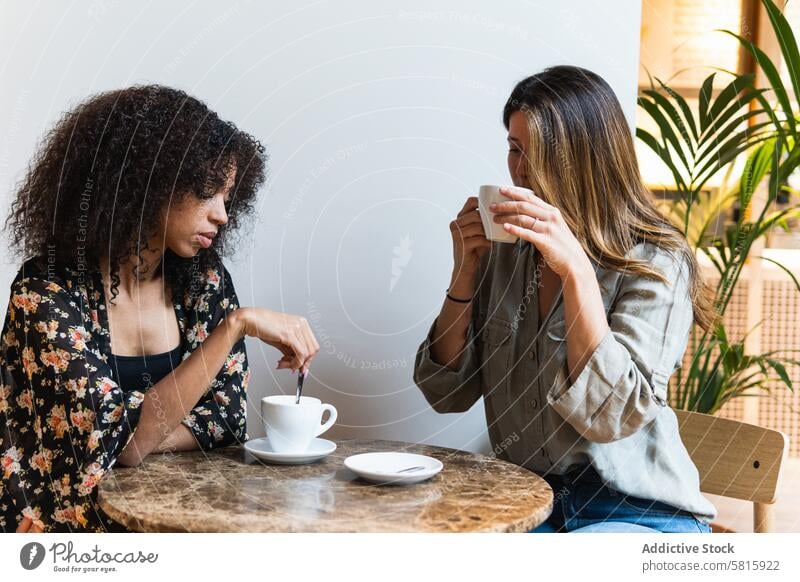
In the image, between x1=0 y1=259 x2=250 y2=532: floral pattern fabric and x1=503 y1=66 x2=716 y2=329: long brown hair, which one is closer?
x1=0 y1=259 x2=250 y2=532: floral pattern fabric

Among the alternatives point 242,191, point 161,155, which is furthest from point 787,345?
point 161,155

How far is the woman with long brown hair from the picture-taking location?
0.87 m

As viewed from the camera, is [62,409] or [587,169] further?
[587,169]

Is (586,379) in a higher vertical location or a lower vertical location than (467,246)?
lower

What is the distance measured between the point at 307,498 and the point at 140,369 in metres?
0.31

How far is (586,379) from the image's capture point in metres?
0.86

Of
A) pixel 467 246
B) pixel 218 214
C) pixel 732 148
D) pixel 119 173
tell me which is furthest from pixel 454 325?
pixel 732 148

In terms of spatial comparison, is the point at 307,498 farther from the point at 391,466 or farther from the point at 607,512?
the point at 607,512

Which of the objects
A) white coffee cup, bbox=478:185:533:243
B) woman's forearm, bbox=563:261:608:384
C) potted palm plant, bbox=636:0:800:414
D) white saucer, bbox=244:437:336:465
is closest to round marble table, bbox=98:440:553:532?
white saucer, bbox=244:437:336:465

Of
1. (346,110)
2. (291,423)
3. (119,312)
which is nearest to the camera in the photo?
(291,423)

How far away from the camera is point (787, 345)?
2.30 meters

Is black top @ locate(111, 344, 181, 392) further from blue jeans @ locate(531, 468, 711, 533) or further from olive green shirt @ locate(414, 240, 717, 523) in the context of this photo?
blue jeans @ locate(531, 468, 711, 533)

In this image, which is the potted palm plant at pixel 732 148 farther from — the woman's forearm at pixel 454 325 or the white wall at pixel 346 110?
the woman's forearm at pixel 454 325

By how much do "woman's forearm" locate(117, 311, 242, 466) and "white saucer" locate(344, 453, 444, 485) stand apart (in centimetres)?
18
